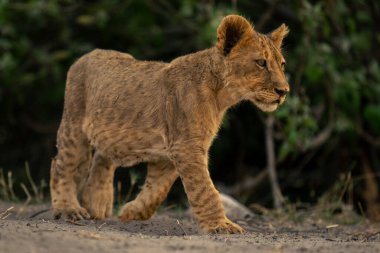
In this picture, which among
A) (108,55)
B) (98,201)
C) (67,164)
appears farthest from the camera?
(108,55)

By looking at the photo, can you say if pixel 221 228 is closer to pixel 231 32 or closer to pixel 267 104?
pixel 267 104

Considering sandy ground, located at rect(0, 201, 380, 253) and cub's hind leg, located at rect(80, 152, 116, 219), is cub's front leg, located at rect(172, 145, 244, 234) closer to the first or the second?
sandy ground, located at rect(0, 201, 380, 253)

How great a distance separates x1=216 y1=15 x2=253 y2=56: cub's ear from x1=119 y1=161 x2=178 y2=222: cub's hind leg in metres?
1.18

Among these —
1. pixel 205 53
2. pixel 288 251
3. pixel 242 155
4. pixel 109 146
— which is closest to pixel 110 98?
pixel 109 146

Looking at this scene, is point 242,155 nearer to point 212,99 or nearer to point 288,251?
point 212,99

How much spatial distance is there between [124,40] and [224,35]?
5.82 meters

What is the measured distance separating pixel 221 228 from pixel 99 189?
65.8 inches

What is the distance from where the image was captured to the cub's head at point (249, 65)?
20.3ft

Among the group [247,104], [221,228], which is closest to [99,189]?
[221,228]

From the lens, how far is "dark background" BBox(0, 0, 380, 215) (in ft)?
31.2

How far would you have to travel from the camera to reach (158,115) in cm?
Answer: 650

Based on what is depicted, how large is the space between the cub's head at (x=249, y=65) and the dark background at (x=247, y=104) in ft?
8.01

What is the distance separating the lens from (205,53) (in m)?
6.52

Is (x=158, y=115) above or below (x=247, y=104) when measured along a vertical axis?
below
